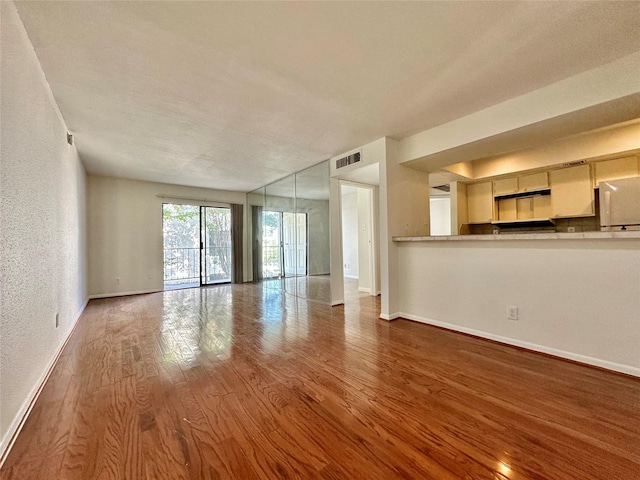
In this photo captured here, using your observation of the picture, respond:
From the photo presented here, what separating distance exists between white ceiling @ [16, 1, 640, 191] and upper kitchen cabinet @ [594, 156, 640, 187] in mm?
2542

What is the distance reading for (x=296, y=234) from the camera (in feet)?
18.1

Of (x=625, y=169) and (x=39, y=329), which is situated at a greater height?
(x=625, y=169)

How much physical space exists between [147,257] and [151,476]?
19.0 feet

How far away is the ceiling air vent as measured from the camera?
3.99 metres

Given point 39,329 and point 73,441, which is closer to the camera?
point 73,441

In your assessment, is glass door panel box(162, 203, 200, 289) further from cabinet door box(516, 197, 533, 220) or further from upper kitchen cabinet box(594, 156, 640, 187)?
upper kitchen cabinet box(594, 156, 640, 187)

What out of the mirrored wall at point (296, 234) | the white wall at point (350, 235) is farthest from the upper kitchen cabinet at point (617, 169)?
the white wall at point (350, 235)

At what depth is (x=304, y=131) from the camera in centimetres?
333

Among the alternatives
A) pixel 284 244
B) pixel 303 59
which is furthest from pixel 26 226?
pixel 284 244

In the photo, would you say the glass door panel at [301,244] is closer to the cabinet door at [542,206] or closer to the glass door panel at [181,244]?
the glass door panel at [181,244]

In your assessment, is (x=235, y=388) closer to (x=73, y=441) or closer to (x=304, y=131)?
(x=73, y=441)

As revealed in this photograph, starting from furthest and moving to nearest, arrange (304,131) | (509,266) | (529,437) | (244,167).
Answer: (244,167) → (304,131) → (509,266) → (529,437)

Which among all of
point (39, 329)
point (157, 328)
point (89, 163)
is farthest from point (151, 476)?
point (89, 163)

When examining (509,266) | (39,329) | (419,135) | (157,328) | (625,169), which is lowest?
(157,328)
